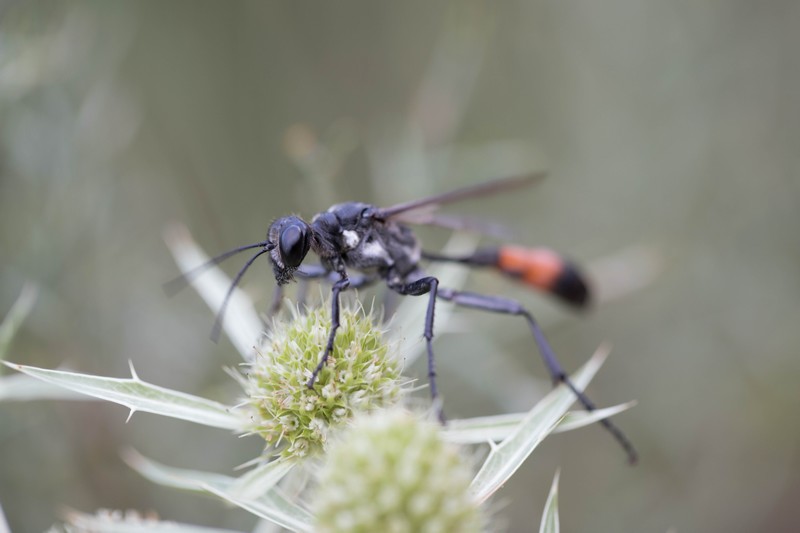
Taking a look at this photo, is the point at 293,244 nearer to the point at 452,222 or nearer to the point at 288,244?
the point at 288,244

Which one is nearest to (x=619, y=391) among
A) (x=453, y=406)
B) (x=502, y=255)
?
(x=453, y=406)

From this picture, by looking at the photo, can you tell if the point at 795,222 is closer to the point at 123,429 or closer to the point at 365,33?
the point at 365,33

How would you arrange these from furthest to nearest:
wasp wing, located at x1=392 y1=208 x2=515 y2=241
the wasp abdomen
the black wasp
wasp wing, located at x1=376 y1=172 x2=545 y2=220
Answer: the wasp abdomen < wasp wing, located at x1=392 y1=208 x2=515 y2=241 < wasp wing, located at x1=376 y1=172 x2=545 y2=220 < the black wasp

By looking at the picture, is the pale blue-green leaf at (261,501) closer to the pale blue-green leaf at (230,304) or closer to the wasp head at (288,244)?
the pale blue-green leaf at (230,304)

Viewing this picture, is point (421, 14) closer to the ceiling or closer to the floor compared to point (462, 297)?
closer to the ceiling

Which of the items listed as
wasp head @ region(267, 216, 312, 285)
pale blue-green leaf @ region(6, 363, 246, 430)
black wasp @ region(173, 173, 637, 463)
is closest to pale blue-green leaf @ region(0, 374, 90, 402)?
pale blue-green leaf @ region(6, 363, 246, 430)

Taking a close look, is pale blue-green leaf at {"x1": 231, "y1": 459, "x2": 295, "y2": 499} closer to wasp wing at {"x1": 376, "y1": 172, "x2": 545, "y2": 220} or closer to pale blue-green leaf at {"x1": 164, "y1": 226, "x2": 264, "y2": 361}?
pale blue-green leaf at {"x1": 164, "y1": 226, "x2": 264, "y2": 361}
